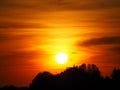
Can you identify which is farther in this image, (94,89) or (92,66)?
(92,66)

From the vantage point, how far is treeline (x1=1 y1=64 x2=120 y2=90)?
16325 cm

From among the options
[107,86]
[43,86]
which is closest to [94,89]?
[107,86]

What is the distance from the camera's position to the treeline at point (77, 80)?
6427 inches

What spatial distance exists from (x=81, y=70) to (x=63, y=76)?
217 inches

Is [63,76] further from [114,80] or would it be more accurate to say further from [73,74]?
[114,80]

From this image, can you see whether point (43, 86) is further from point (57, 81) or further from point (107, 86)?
point (107, 86)

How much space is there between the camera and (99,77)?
16888 cm

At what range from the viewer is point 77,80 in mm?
166125

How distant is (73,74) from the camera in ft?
558

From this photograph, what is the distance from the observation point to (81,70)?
173 m

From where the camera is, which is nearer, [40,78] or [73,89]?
[73,89]

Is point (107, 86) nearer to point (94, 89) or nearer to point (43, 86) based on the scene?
point (94, 89)

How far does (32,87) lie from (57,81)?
321 inches

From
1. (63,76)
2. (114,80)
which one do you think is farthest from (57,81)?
(114,80)
